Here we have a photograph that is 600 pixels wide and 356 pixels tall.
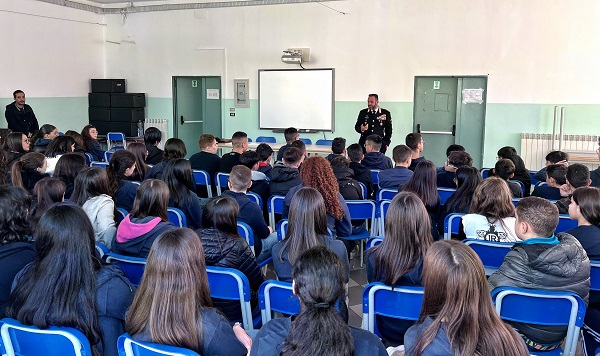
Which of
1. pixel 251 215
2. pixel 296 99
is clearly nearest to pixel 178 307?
pixel 251 215

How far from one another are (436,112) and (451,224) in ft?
20.9

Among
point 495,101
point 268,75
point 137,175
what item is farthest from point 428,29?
point 137,175

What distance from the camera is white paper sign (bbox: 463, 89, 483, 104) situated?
9711mm

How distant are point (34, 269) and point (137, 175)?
351 cm

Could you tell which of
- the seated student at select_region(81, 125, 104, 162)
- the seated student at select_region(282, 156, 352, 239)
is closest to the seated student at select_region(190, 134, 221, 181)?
the seated student at select_region(81, 125, 104, 162)

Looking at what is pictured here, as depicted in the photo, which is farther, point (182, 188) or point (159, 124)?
point (159, 124)

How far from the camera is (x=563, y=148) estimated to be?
9031 millimetres

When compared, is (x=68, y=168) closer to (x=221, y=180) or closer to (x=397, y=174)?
(x=221, y=180)

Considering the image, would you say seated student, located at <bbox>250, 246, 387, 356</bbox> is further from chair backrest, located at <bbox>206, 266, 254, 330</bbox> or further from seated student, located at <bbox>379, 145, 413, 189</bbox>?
seated student, located at <bbox>379, 145, 413, 189</bbox>

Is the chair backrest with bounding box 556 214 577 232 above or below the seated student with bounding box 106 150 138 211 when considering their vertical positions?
below

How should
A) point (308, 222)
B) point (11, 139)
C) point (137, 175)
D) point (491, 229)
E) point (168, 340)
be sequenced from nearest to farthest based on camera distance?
1. point (168, 340)
2. point (308, 222)
3. point (491, 229)
4. point (137, 175)
5. point (11, 139)

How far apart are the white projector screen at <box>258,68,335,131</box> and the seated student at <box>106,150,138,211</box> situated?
6.25m

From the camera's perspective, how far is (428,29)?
970 cm

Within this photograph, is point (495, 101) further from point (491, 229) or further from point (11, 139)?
point (11, 139)
